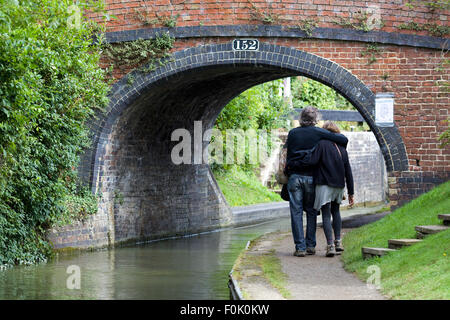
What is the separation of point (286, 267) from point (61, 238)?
533cm

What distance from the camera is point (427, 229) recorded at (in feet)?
29.3

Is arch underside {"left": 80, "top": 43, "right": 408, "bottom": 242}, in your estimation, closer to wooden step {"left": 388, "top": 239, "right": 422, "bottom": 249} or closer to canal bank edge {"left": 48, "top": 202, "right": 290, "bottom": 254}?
canal bank edge {"left": 48, "top": 202, "right": 290, "bottom": 254}

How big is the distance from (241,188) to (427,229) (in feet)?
Result: 48.3

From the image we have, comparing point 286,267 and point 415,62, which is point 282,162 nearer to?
point 286,267

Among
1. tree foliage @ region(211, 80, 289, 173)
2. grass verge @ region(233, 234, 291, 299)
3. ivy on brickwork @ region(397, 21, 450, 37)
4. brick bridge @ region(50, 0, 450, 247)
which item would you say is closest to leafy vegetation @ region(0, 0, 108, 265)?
brick bridge @ region(50, 0, 450, 247)

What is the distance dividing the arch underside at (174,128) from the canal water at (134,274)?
1240mm

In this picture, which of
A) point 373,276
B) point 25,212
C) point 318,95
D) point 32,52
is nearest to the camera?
point 373,276

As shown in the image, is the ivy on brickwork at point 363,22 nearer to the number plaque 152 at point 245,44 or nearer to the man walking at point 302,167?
the number plaque 152 at point 245,44

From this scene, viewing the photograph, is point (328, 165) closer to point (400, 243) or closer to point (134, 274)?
point (400, 243)

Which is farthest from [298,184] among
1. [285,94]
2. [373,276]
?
[285,94]

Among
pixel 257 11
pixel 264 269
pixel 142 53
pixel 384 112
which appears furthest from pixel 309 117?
pixel 142 53

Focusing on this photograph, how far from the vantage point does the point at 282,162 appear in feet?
31.8

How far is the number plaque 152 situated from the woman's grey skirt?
15.3ft
